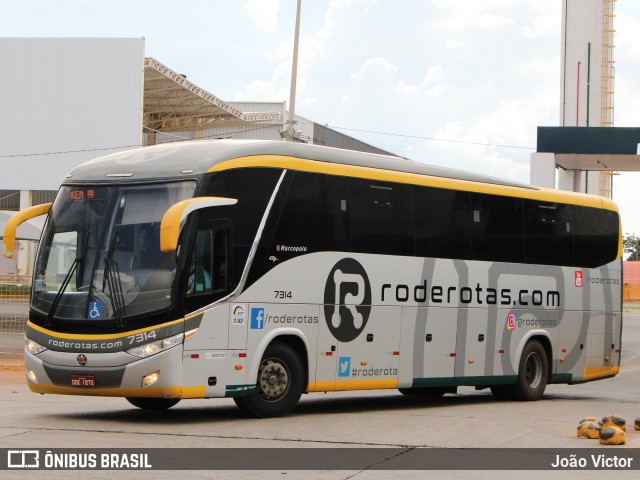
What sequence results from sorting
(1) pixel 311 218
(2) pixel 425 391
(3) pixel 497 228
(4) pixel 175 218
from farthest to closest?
(2) pixel 425 391 < (3) pixel 497 228 < (1) pixel 311 218 < (4) pixel 175 218

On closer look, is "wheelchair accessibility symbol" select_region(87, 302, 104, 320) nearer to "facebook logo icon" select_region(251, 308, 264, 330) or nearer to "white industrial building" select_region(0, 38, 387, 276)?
→ "facebook logo icon" select_region(251, 308, 264, 330)

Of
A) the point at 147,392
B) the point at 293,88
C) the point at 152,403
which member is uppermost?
the point at 293,88

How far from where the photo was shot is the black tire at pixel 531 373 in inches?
778

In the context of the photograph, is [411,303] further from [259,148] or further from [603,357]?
[603,357]

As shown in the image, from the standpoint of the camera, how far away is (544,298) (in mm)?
20156

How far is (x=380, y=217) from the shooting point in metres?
16.7

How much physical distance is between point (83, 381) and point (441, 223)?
6.43 meters

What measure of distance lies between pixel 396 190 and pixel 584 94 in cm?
3637

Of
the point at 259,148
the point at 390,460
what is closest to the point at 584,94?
the point at 259,148

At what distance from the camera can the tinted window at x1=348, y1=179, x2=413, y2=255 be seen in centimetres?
1631

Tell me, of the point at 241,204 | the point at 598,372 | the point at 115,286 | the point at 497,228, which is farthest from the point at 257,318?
the point at 598,372

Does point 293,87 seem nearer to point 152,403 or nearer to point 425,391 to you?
point 425,391

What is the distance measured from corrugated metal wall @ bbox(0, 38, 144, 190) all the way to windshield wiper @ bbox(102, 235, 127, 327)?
55790mm

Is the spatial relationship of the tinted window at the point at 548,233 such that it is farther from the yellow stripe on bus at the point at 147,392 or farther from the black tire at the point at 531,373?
the yellow stripe on bus at the point at 147,392
